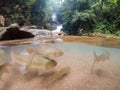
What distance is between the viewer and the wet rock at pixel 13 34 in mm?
7973

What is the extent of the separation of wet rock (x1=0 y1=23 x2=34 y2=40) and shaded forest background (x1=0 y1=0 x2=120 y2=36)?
524 centimetres

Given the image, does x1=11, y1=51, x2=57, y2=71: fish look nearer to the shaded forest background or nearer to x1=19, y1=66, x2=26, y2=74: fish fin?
x1=19, y1=66, x2=26, y2=74: fish fin

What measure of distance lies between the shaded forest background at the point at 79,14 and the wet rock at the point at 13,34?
206 inches

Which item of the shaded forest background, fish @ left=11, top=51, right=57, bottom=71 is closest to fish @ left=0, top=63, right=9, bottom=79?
fish @ left=11, top=51, right=57, bottom=71

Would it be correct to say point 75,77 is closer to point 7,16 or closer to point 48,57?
point 48,57

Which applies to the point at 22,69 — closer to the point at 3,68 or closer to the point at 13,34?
the point at 3,68

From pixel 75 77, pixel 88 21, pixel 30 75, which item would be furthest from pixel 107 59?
pixel 88 21

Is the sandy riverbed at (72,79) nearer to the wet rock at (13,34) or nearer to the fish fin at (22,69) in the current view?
the fish fin at (22,69)

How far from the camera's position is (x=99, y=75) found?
2268 mm

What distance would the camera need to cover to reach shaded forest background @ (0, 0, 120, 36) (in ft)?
42.6

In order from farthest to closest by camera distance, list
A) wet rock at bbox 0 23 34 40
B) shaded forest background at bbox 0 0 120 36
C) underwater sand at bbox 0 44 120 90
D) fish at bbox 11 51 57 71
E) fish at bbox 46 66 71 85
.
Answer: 1. shaded forest background at bbox 0 0 120 36
2. wet rock at bbox 0 23 34 40
3. fish at bbox 11 51 57 71
4. fish at bbox 46 66 71 85
5. underwater sand at bbox 0 44 120 90

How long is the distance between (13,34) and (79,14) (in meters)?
6.31

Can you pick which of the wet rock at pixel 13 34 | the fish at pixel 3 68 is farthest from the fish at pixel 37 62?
the wet rock at pixel 13 34

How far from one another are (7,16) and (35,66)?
12331 mm
